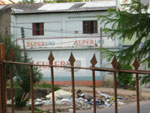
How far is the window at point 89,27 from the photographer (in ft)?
78.4

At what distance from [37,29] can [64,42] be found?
2355mm

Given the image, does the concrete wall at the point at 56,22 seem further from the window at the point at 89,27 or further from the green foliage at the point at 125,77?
the green foliage at the point at 125,77

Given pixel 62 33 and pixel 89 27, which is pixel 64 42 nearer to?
pixel 62 33

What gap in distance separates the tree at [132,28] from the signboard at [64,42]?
19.0 m

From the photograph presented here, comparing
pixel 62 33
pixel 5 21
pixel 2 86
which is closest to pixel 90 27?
pixel 62 33

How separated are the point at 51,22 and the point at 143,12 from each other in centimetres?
1963

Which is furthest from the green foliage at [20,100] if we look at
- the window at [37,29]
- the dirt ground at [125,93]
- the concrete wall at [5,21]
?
the concrete wall at [5,21]

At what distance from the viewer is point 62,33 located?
23891mm

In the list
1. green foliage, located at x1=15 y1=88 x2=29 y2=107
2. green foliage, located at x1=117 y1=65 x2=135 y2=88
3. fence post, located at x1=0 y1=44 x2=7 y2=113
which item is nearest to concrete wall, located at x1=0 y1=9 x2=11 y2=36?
green foliage, located at x1=15 y1=88 x2=29 y2=107

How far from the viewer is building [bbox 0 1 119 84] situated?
77.6 ft

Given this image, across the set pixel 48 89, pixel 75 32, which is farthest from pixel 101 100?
pixel 75 32

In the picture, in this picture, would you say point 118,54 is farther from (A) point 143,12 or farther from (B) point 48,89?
(B) point 48,89

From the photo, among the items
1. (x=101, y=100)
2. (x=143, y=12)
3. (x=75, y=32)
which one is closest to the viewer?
→ (x=143, y=12)

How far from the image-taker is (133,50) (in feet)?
16.0
